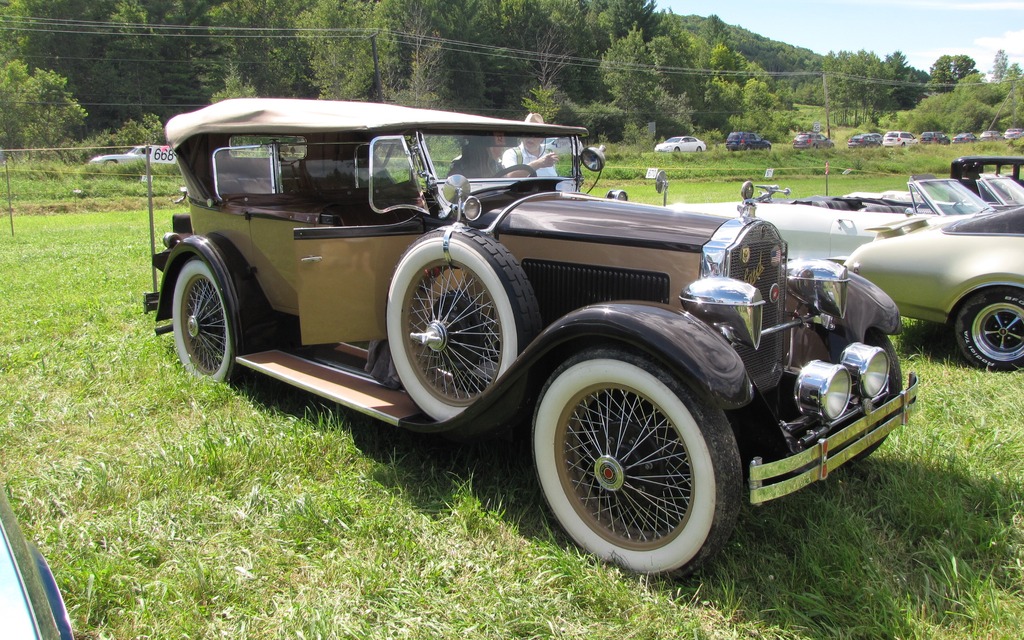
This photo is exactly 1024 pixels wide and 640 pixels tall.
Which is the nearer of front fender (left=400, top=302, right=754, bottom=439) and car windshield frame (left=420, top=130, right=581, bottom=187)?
front fender (left=400, top=302, right=754, bottom=439)

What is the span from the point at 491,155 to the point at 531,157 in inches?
13.5

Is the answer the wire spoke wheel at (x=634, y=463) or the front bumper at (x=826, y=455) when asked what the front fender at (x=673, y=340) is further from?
the front bumper at (x=826, y=455)

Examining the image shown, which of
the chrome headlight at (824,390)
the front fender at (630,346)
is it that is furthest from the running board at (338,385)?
the chrome headlight at (824,390)

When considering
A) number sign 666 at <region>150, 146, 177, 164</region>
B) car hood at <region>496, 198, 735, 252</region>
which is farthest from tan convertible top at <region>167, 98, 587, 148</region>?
number sign 666 at <region>150, 146, 177, 164</region>

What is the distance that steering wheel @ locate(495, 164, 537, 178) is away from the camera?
4.33 metres

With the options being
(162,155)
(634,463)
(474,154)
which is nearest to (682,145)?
(162,155)

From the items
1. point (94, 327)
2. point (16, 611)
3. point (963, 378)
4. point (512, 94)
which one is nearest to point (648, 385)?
point (16, 611)

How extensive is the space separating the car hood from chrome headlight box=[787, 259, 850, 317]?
25.4 inches

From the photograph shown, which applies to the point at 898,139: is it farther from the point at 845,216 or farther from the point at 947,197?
the point at 845,216

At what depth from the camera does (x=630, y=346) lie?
272 cm

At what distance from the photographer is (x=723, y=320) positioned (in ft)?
9.79

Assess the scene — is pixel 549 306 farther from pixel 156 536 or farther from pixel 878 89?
pixel 878 89

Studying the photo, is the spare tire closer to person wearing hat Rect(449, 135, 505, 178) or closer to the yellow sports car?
person wearing hat Rect(449, 135, 505, 178)

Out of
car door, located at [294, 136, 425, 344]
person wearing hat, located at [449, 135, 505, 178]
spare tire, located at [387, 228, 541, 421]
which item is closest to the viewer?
spare tire, located at [387, 228, 541, 421]
